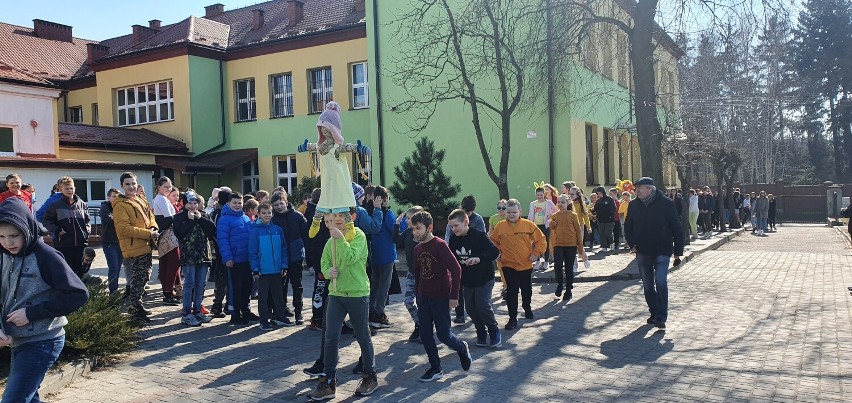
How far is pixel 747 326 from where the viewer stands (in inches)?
340

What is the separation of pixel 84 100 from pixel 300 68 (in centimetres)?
1391

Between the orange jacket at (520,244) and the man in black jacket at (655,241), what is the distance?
137cm

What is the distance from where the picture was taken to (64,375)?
20.7 feet

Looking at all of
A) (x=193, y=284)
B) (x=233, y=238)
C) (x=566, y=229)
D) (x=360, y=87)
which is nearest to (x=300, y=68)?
(x=360, y=87)

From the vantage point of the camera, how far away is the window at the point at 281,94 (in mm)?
29156

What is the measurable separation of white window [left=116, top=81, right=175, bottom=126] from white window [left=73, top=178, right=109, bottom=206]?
19.3ft

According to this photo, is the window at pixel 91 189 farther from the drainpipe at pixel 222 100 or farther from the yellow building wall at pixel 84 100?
the yellow building wall at pixel 84 100

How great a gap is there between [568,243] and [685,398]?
540 centimetres

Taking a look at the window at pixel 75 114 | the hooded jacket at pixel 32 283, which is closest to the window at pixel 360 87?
the window at pixel 75 114

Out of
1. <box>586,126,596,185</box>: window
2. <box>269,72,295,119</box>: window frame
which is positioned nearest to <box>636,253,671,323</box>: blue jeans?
<box>586,126,596,185</box>: window

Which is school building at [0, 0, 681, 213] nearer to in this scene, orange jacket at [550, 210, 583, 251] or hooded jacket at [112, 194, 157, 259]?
orange jacket at [550, 210, 583, 251]

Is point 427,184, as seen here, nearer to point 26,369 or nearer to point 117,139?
point 117,139

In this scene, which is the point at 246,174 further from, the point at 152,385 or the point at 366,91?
the point at 152,385

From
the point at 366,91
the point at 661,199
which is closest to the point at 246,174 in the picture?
the point at 366,91
